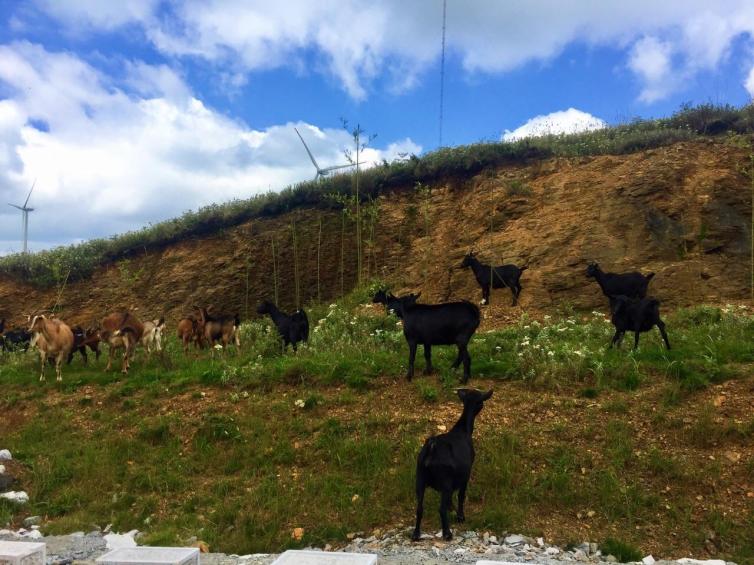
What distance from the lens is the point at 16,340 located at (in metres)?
20.4

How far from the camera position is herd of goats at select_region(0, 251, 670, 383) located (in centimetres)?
1092

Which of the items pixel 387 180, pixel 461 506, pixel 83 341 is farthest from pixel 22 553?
pixel 387 180

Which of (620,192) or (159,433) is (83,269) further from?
(620,192)

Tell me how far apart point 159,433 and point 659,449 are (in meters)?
8.07

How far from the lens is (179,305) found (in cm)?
2339

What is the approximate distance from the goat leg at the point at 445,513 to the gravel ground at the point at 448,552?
0.30 ft

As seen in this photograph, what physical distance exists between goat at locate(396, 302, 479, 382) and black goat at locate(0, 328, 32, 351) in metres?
14.3

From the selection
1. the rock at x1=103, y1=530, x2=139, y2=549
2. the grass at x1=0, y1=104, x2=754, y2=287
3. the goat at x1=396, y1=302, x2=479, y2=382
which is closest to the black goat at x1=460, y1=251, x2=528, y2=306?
the grass at x1=0, y1=104, x2=754, y2=287

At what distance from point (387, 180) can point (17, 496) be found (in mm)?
17108

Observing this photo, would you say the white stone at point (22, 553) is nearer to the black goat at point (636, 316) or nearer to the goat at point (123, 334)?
the goat at point (123, 334)

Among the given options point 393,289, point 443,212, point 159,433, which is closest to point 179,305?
point 393,289

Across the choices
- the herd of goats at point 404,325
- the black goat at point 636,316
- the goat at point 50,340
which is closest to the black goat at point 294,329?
the herd of goats at point 404,325

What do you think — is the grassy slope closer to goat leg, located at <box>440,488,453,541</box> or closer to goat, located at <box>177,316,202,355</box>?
goat leg, located at <box>440,488,453,541</box>

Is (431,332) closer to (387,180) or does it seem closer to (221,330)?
(221,330)
